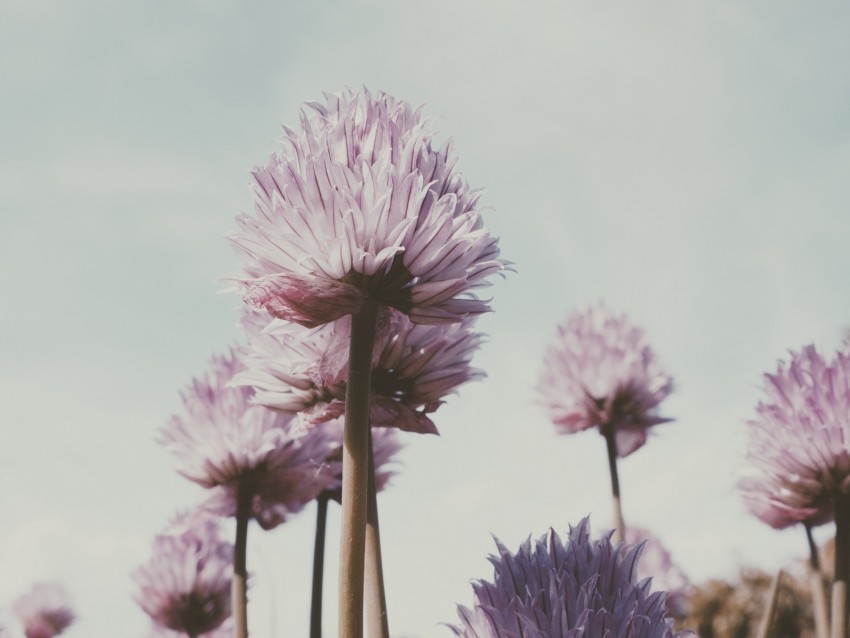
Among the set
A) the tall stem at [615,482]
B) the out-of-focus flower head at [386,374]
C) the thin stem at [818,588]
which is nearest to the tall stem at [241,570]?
the out-of-focus flower head at [386,374]

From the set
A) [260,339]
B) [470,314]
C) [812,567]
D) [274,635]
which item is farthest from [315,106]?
[812,567]

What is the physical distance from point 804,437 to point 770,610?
1.34ft

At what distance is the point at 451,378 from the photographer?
59.4 inches

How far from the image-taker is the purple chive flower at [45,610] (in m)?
5.62

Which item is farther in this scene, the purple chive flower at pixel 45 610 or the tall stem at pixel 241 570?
the purple chive flower at pixel 45 610

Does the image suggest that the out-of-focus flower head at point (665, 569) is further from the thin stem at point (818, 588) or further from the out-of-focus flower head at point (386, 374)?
the out-of-focus flower head at point (386, 374)

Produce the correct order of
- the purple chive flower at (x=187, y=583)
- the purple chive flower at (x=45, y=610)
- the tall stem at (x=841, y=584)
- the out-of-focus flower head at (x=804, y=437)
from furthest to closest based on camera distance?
the purple chive flower at (x=45, y=610) → the purple chive flower at (x=187, y=583) → the out-of-focus flower head at (x=804, y=437) → the tall stem at (x=841, y=584)

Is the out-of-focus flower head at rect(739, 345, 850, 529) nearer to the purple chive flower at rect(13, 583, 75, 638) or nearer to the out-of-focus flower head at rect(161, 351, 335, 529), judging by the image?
the out-of-focus flower head at rect(161, 351, 335, 529)

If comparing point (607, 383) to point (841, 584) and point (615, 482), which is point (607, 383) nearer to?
point (615, 482)

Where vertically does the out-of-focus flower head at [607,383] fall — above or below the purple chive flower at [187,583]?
above

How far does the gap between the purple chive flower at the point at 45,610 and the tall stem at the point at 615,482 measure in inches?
167

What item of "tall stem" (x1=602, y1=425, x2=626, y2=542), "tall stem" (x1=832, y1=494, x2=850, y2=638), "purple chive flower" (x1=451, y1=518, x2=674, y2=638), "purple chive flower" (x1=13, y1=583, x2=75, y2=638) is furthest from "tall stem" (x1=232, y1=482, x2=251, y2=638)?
"purple chive flower" (x1=13, y1=583, x2=75, y2=638)

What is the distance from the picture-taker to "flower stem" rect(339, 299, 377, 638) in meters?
0.96

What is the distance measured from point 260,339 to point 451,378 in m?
0.39
